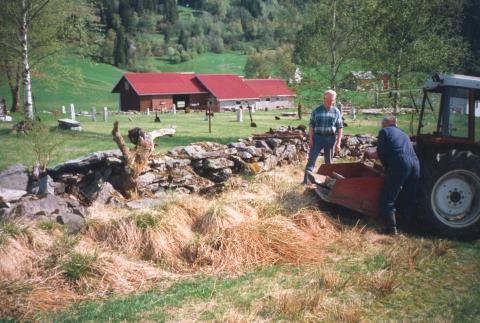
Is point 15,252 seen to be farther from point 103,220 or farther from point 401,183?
point 401,183

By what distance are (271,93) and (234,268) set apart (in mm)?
52364

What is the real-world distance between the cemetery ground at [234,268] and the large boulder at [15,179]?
247 centimetres

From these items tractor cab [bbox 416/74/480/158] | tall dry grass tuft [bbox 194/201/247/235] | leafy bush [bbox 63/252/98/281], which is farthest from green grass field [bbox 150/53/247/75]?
leafy bush [bbox 63/252/98/281]

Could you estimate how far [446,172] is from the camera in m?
6.54

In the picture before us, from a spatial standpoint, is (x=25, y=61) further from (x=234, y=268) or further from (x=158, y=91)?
(x=158, y=91)

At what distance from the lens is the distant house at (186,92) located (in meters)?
47.3

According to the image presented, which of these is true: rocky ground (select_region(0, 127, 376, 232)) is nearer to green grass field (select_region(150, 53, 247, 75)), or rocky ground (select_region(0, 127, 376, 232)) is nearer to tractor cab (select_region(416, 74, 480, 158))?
tractor cab (select_region(416, 74, 480, 158))

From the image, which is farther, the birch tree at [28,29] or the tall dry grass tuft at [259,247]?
the birch tree at [28,29]

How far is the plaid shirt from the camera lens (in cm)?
809

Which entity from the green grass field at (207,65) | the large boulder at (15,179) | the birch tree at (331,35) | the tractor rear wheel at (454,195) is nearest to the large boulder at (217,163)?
the large boulder at (15,179)

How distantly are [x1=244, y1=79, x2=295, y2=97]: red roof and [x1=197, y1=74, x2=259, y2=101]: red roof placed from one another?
2.34 meters

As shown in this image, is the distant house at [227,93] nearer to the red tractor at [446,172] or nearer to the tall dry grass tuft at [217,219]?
the red tractor at [446,172]

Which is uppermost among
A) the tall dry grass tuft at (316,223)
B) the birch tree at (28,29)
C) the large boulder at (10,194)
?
the birch tree at (28,29)

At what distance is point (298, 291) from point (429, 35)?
60.1 ft
